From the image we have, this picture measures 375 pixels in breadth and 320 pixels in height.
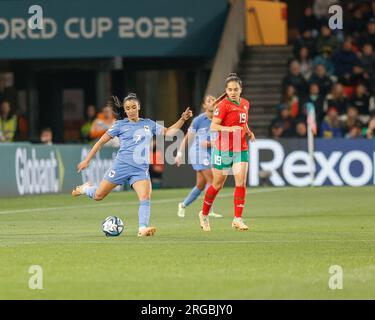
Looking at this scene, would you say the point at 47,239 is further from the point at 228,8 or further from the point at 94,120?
the point at 228,8

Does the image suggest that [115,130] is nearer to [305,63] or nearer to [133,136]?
[133,136]

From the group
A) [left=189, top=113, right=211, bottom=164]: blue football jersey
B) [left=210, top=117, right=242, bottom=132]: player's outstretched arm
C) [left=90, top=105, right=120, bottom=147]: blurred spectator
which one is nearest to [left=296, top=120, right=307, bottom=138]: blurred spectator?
[left=90, top=105, right=120, bottom=147]: blurred spectator

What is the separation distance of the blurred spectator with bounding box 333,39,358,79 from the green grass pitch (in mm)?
12188

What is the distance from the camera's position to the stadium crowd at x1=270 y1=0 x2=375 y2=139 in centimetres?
3534

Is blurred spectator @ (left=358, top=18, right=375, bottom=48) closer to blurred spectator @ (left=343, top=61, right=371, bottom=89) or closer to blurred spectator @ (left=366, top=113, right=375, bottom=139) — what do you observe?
blurred spectator @ (left=343, top=61, right=371, bottom=89)

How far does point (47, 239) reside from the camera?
16.7 meters

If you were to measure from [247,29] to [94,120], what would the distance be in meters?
6.95

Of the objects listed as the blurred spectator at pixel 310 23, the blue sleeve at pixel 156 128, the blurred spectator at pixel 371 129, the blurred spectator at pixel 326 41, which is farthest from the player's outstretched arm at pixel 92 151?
the blurred spectator at pixel 310 23

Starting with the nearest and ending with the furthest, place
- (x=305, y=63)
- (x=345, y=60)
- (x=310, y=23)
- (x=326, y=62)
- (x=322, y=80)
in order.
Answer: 1. (x=322, y=80)
2. (x=345, y=60)
3. (x=326, y=62)
4. (x=305, y=63)
5. (x=310, y=23)

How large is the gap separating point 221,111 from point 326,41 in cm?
1951

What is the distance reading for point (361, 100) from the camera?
35.5 m

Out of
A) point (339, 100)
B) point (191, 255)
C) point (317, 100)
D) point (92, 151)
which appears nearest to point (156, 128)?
point (92, 151)

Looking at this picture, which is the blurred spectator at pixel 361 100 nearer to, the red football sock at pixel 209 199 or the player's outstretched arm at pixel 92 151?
the red football sock at pixel 209 199

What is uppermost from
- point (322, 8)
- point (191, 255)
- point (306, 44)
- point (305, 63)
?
point (322, 8)
